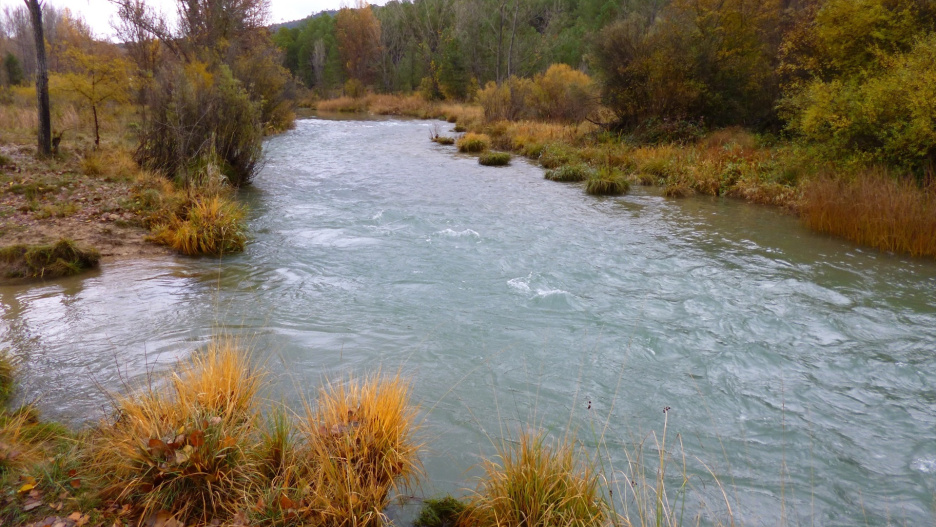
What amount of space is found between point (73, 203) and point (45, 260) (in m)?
2.68

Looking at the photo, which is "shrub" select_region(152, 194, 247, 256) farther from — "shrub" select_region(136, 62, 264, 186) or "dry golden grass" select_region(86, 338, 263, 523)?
"dry golden grass" select_region(86, 338, 263, 523)

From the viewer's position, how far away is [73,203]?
9656mm

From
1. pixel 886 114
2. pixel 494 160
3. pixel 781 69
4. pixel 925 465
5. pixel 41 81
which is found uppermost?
pixel 781 69

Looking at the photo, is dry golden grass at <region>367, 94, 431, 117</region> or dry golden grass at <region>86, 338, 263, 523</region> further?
dry golden grass at <region>367, 94, 431, 117</region>

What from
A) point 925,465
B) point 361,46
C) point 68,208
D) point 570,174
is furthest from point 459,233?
point 361,46

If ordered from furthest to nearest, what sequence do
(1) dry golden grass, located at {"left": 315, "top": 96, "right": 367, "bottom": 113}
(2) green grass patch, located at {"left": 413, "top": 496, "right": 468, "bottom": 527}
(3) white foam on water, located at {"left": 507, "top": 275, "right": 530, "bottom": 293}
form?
1. (1) dry golden grass, located at {"left": 315, "top": 96, "right": 367, "bottom": 113}
2. (3) white foam on water, located at {"left": 507, "top": 275, "right": 530, "bottom": 293}
3. (2) green grass patch, located at {"left": 413, "top": 496, "right": 468, "bottom": 527}

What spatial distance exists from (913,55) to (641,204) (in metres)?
5.73

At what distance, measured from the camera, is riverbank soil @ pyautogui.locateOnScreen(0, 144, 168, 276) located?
27.7 feet

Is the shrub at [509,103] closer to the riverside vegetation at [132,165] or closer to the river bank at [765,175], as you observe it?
the river bank at [765,175]

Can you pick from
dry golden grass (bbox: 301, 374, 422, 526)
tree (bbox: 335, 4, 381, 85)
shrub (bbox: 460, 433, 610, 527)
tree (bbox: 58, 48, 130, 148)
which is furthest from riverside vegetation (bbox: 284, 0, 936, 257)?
tree (bbox: 335, 4, 381, 85)

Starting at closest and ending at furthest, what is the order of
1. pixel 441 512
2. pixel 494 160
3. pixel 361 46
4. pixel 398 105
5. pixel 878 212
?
pixel 441 512 < pixel 878 212 < pixel 494 160 < pixel 398 105 < pixel 361 46

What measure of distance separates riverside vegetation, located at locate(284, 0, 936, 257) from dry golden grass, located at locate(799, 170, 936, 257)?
Result: 3 cm

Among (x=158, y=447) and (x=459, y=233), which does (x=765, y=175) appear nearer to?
(x=459, y=233)

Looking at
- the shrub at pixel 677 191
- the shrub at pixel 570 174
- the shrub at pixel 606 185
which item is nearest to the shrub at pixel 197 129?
the shrub at pixel 570 174
